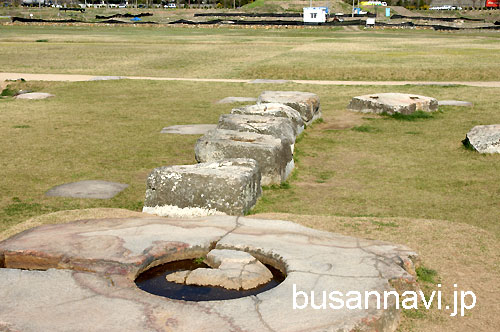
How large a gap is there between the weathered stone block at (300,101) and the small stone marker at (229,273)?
6.52 m

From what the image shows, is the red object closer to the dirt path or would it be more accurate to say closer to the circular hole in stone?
the dirt path

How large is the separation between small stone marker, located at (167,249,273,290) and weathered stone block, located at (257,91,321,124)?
6.52m

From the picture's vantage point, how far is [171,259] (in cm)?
455

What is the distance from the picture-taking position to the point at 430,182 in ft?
23.8

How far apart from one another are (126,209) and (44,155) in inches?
116

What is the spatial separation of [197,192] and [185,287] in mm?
1687

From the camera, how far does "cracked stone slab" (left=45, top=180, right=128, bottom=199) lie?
652 cm

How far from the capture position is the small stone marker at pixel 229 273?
412cm

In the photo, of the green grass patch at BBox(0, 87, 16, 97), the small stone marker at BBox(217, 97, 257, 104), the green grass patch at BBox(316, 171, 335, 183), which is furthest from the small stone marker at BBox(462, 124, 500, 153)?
the green grass patch at BBox(0, 87, 16, 97)

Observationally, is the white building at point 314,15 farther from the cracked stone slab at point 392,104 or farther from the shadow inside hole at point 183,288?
the shadow inside hole at point 183,288

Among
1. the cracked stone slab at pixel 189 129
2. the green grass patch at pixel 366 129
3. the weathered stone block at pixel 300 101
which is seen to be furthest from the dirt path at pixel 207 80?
the cracked stone slab at pixel 189 129

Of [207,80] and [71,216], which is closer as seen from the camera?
[71,216]

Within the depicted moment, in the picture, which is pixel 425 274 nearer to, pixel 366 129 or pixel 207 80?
pixel 366 129

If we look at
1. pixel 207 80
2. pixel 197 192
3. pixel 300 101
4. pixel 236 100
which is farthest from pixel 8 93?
pixel 197 192
